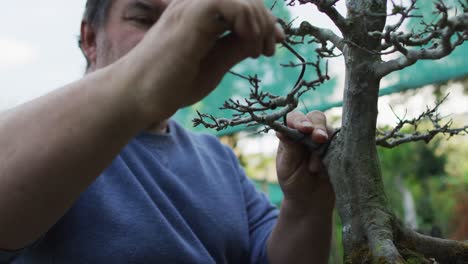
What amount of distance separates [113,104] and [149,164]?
92 centimetres

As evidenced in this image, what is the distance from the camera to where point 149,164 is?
5.90 ft

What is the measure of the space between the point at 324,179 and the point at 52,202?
0.86 meters

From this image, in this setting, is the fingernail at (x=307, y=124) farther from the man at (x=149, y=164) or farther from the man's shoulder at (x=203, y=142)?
the man's shoulder at (x=203, y=142)

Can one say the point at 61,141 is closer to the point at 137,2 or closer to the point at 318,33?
the point at 318,33

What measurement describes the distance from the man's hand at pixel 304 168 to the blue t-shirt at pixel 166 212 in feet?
1.02

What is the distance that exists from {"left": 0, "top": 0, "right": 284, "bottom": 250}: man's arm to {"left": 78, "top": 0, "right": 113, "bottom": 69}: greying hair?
2.49 ft

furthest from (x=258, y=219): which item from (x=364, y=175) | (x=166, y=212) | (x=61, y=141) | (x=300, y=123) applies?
(x=61, y=141)

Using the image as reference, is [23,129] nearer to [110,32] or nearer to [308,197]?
[110,32]

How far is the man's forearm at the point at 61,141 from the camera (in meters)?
0.90

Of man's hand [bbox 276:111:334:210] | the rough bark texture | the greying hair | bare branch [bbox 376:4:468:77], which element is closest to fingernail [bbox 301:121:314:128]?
man's hand [bbox 276:111:334:210]

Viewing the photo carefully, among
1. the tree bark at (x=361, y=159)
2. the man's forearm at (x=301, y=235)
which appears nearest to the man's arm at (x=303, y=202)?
the man's forearm at (x=301, y=235)

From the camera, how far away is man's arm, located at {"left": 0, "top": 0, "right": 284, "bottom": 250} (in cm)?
85

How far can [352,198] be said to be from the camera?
1.31 m

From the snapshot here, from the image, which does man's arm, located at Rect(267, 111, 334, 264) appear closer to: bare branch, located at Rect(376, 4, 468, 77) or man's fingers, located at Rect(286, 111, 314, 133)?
man's fingers, located at Rect(286, 111, 314, 133)
